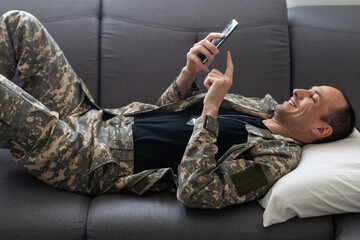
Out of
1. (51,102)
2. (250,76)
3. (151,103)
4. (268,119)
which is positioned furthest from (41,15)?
(268,119)

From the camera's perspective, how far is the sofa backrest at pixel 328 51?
2.05 m

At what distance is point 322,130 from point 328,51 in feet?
1.95

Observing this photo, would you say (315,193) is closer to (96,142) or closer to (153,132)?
(153,132)

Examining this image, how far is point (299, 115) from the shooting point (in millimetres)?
1661

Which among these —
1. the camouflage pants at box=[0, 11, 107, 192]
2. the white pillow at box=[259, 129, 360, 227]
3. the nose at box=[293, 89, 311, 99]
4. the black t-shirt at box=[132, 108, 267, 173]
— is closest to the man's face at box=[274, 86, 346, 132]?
the nose at box=[293, 89, 311, 99]

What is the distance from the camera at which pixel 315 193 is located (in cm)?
137

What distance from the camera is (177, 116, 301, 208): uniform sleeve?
1.37 m

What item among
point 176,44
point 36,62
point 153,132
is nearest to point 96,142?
point 153,132

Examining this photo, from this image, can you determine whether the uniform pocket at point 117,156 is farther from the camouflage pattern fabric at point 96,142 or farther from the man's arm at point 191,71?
the man's arm at point 191,71

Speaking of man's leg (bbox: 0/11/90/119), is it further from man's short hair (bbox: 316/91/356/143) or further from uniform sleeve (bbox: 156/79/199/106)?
man's short hair (bbox: 316/91/356/143)

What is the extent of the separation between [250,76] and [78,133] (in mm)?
892

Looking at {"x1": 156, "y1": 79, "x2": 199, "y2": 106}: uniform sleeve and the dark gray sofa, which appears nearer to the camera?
{"x1": 156, "y1": 79, "x2": 199, "y2": 106}: uniform sleeve

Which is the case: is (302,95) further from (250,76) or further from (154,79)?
(154,79)

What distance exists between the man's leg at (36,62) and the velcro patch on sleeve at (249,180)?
2.59 feet
